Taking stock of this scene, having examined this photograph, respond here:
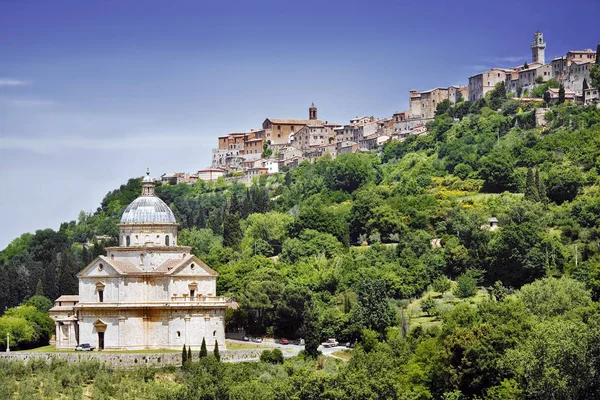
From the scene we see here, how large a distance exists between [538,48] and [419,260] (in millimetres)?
70424

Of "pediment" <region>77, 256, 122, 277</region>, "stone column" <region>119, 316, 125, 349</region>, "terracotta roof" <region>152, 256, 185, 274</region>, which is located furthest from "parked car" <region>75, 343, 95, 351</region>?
"terracotta roof" <region>152, 256, 185, 274</region>

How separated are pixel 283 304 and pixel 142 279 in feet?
32.1

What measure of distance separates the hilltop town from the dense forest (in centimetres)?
408

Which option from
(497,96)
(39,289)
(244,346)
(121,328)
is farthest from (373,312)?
Answer: (497,96)

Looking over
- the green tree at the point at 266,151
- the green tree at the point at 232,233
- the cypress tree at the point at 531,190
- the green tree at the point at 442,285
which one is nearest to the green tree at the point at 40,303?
the green tree at the point at 232,233

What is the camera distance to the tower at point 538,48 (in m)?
149

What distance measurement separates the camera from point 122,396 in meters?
59.6

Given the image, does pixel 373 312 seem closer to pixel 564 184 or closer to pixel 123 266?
pixel 123 266

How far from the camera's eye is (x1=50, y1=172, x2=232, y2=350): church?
70.5m

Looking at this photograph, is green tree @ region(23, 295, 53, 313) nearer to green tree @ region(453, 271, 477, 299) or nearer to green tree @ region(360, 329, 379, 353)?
green tree @ region(360, 329, 379, 353)

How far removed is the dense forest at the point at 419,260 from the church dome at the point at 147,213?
7.89m

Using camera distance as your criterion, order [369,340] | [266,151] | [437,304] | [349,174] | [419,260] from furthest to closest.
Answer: [266,151], [349,174], [419,260], [437,304], [369,340]

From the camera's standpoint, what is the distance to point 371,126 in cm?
16038

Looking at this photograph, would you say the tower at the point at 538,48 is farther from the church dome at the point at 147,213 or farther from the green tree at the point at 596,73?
the church dome at the point at 147,213
